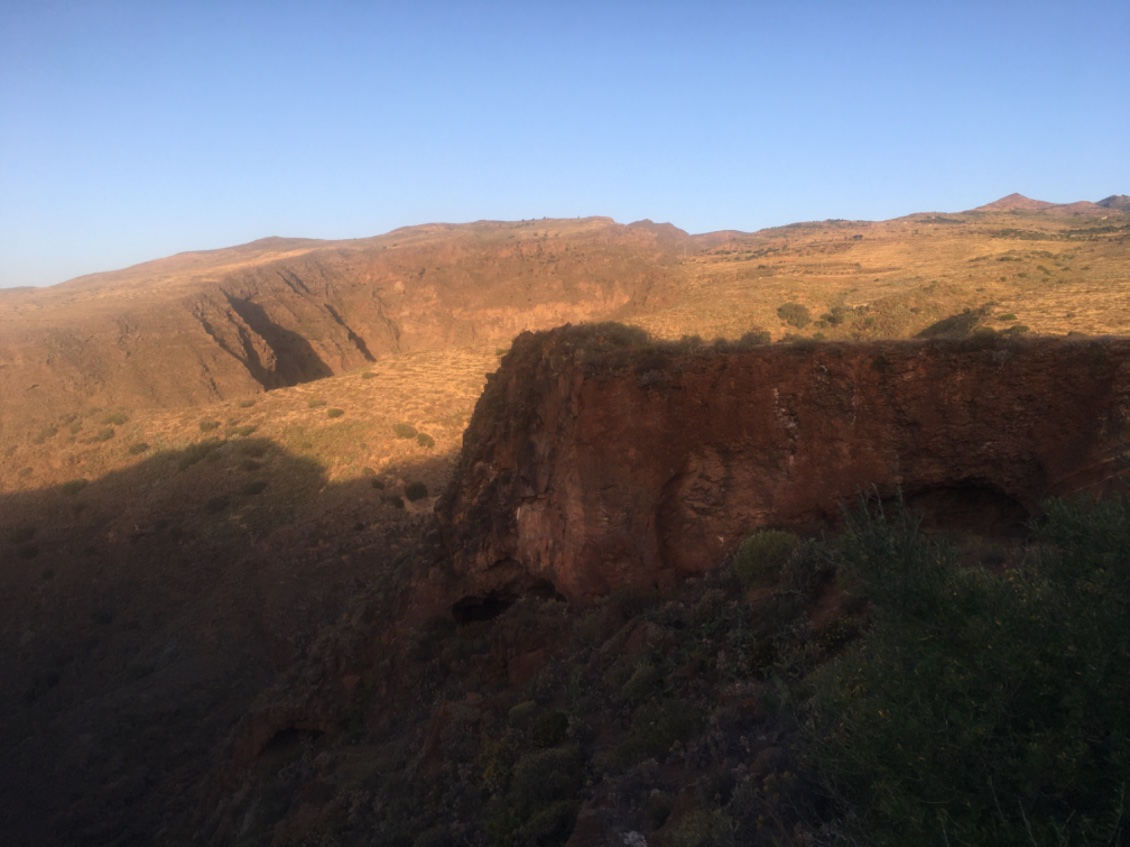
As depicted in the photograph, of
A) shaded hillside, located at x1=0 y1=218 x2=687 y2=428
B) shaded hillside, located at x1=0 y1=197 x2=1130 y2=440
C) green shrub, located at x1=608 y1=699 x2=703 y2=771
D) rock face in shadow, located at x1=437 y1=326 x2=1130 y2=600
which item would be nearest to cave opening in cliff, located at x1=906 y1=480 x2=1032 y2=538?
rock face in shadow, located at x1=437 y1=326 x2=1130 y2=600

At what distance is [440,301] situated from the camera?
67.9m

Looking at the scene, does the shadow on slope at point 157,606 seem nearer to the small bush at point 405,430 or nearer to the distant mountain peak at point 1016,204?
the small bush at point 405,430

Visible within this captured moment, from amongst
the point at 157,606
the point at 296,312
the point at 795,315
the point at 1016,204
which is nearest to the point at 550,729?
the point at 157,606

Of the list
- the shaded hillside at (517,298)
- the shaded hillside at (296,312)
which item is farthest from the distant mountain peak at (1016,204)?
the shaded hillside at (296,312)

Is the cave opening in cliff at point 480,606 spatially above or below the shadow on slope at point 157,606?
above

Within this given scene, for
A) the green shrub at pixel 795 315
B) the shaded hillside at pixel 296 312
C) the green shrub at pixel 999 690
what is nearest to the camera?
the green shrub at pixel 999 690

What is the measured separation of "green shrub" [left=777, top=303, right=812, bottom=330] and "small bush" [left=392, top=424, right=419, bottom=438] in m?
16.9

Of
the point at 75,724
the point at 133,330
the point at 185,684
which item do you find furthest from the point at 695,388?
the point at 133,330

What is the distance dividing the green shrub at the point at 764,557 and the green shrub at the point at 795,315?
79.0 ft

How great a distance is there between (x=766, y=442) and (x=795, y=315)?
24.1m

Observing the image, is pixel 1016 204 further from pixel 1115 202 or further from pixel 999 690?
pixel 999 690

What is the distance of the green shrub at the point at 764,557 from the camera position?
10016 mm

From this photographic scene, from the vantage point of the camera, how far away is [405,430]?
33500mm

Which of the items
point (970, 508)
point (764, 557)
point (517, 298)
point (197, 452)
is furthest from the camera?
point (517, 298)
